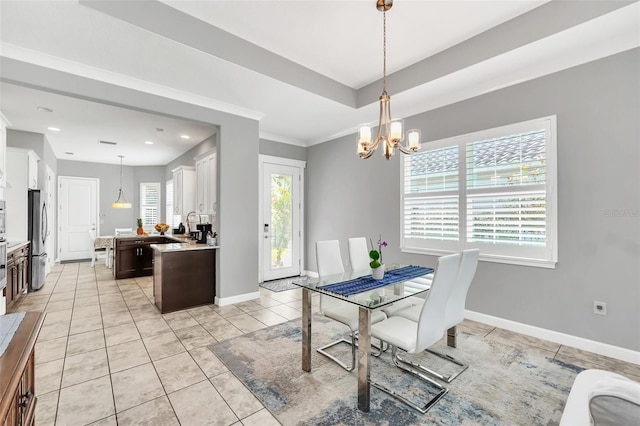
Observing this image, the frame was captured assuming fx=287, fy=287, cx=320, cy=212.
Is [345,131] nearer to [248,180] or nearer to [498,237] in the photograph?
[248,180]

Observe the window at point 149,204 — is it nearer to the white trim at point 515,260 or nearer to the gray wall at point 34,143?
the gray wall at point 34,143

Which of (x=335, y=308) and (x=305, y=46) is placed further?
(x=305, y=46)

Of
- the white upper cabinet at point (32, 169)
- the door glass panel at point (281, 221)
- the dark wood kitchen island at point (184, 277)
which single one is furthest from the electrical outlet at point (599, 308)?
the white upper cabinet at point (32, 169)

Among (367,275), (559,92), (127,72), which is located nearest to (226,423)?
(367,275)

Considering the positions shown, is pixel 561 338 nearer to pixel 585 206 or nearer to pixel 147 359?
pixel 585 206

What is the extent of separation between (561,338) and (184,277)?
4503 mm

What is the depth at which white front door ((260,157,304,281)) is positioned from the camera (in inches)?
219

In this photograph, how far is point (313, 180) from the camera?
597cm

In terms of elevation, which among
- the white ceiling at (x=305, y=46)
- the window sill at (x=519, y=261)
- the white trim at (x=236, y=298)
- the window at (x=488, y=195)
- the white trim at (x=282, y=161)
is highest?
the white ceiling at (x=305, y=46)

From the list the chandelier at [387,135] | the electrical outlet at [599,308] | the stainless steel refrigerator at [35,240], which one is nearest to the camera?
the chandelier at [387,135]

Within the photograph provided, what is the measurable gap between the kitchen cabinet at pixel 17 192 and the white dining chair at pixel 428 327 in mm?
5978

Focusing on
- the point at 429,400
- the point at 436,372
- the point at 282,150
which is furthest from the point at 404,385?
the point at 282,150

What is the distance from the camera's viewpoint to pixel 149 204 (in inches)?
355

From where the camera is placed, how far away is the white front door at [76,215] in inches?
311
